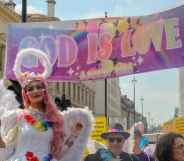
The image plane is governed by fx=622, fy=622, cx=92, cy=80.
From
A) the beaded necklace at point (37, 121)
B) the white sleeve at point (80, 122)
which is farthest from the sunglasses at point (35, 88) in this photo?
the white sleeve at point (80, 122)

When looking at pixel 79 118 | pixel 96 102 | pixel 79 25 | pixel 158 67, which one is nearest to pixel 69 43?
pixel 79 25

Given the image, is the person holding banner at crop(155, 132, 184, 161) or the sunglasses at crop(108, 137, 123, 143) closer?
the person holding banner at crop(155, 132, 184, 161)

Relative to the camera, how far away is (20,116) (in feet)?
15.7

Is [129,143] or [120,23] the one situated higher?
[120,23]

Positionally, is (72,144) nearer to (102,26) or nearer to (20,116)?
(20,116)

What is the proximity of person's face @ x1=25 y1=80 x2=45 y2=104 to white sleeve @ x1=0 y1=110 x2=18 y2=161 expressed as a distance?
172mm

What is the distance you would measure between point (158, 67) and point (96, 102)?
8126 cm

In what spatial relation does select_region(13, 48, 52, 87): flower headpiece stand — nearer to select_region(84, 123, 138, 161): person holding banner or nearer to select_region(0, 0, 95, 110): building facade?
select_region(84, 123, 138, 161): person holding banner

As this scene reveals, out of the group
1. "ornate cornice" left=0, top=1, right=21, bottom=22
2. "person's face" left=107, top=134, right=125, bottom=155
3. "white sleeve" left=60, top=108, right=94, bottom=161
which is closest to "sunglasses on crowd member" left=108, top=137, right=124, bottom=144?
"person's face" left=107, top=134, right=125, bottom=155

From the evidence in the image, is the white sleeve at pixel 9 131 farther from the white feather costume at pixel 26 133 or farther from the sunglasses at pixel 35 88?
the sunglasses at pixel 35 88

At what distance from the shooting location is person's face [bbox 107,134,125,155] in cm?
566

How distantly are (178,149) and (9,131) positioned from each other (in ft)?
4.51

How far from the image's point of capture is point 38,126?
471 cm

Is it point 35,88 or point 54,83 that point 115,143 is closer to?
point 35,88
